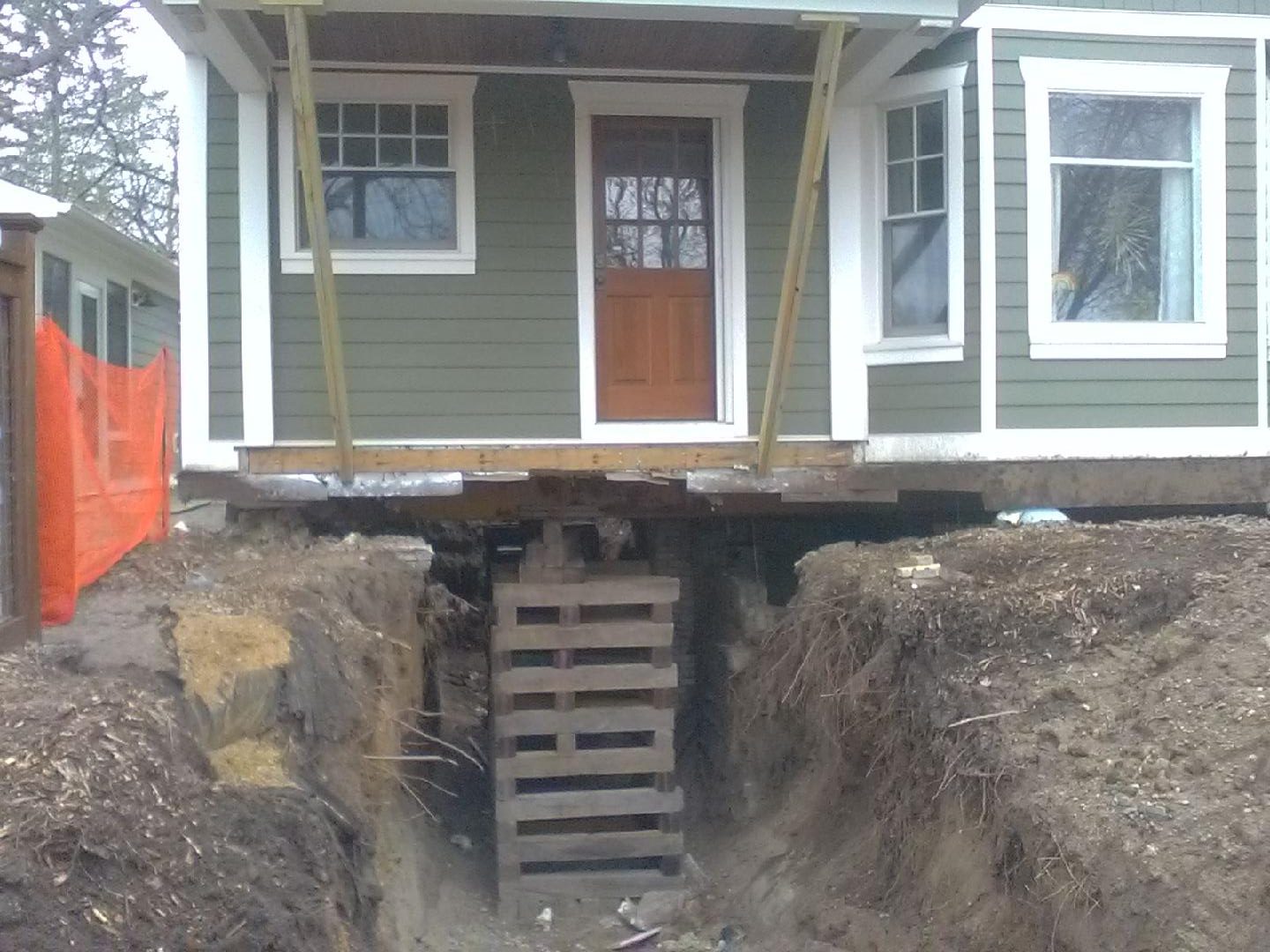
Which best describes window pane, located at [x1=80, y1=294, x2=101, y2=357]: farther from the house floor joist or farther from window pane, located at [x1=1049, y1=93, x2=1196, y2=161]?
window pane, located at [x1=1049, y1=93, x2=1196, y2=161]

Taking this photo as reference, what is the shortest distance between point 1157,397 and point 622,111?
402 centimetres

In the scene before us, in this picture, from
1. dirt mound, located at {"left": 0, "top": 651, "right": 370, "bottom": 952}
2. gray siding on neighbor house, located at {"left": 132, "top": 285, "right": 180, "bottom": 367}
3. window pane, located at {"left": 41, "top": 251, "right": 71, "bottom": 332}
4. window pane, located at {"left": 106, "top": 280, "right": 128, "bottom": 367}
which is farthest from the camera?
gray siding on neighbor house, located at {"left": 132, "top": 285, "right": 180, "bottom": 367}

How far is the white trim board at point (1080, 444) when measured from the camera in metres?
8.31

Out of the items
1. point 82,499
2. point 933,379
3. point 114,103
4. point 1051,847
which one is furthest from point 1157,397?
point 114,103

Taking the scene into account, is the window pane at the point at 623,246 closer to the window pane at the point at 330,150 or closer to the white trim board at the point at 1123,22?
the window pane at the point at 330,150

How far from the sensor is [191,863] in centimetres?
370

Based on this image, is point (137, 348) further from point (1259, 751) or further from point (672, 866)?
point (1259, 751)

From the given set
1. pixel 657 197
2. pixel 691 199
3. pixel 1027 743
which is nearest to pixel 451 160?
pixel 657 197

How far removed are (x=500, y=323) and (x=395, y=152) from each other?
53.2 inches

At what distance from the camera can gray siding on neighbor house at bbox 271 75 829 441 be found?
8.62 meters

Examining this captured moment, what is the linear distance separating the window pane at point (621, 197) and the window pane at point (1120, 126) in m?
2.79

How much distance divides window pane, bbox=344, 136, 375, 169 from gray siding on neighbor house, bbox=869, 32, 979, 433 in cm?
357

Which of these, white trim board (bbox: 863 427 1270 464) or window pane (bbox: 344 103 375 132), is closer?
white trim board (bbox: 863 427 1270 464)

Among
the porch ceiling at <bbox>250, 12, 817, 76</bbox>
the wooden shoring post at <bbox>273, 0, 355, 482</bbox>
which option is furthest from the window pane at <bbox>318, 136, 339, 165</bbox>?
the wooden shoring post at <bbox>273, 0, 355, 482</bbox>
